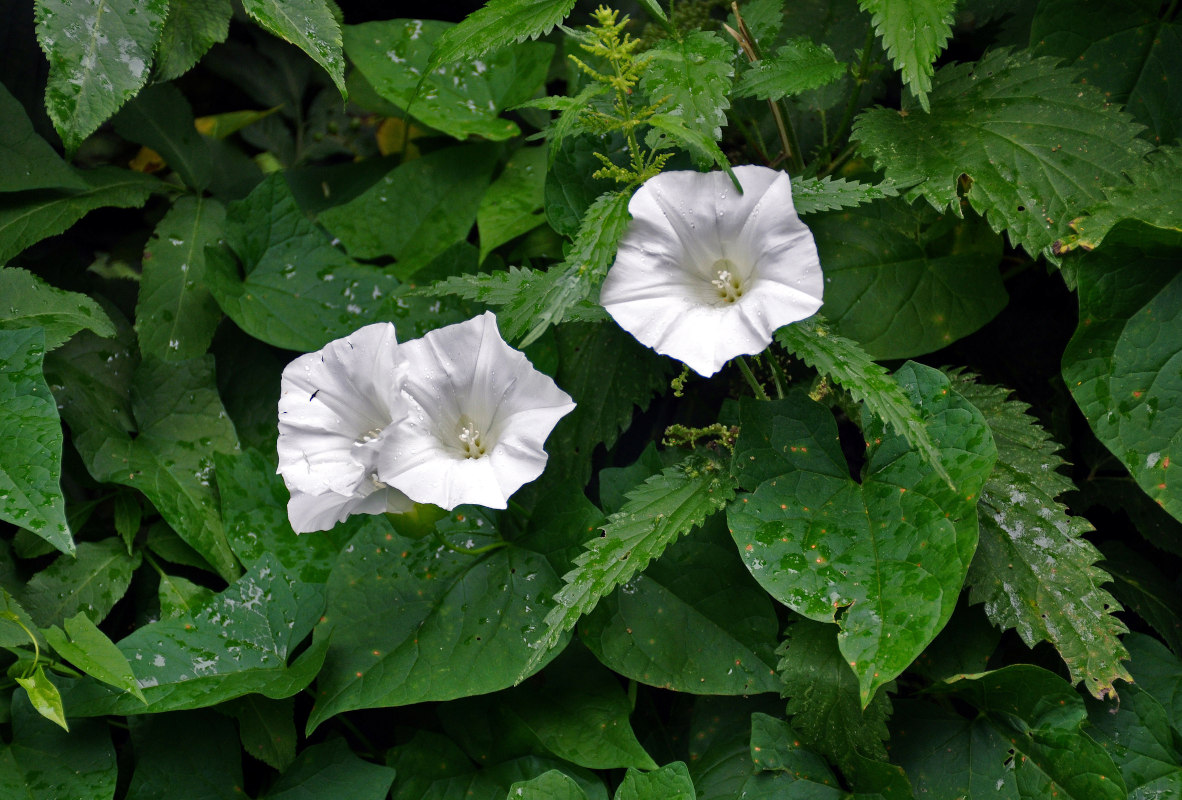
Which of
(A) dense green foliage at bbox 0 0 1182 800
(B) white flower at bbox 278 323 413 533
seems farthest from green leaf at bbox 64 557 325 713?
(B) white flower at bbox 278 323 413 533

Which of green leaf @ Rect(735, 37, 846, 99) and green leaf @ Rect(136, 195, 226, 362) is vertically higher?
green leaf @ Rect(735, 37, 846, 99)

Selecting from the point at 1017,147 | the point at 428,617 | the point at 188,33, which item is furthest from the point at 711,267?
the point at 188,33

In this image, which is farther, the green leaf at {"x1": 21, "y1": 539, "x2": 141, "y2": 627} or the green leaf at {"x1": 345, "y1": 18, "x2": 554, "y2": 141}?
the green leaf at {"x1": 345, "y1": 18, "x2": 554, "y2": 141}

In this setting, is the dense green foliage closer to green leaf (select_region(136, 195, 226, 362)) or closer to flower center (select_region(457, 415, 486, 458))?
green leaf (select_region(136, 195, 226, 362))

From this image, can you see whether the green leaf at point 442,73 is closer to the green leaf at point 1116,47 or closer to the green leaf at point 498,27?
the green leaf at point 498,27

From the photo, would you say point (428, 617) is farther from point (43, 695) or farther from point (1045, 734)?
point (1045, 734)

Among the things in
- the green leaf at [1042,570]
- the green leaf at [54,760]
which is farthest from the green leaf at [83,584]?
the green leaf at [1042,570]

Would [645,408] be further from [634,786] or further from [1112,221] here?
[1112,221]
